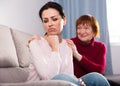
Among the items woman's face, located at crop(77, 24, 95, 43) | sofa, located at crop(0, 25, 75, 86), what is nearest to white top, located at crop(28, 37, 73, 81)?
sofa, located at crop(0, 25, 75, 86)

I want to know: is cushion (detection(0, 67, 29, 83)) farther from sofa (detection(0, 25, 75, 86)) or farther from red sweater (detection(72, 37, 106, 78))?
red sweater (detection(72, 37, 106, 78))

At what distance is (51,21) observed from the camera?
5.48ft

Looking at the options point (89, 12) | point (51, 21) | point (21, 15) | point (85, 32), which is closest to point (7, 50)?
point (51, 21)

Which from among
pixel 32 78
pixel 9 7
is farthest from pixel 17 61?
pixel 9 7

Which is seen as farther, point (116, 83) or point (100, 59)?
point (100, 59)

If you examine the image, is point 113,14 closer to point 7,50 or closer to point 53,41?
point 7,50

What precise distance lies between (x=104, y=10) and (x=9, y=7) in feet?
3.93

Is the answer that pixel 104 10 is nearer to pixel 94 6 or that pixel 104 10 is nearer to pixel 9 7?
pixel 94 6

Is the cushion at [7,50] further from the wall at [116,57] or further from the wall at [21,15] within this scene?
the wall at [116,57]

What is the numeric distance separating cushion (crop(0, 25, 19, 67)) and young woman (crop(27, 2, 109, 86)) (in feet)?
1.29

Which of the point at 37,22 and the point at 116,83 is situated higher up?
the point at 37,22

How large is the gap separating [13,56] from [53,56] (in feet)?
1.96

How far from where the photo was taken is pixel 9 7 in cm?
313

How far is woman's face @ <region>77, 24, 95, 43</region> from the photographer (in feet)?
7.11
